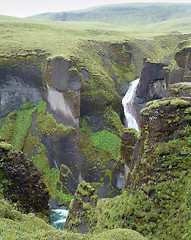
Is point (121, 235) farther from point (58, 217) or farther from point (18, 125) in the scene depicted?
point (18, 125)

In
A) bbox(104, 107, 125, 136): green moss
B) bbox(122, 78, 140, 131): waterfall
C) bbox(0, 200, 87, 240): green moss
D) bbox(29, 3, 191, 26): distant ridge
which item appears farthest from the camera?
bbox(29, 3, 191, 26): distant ridge

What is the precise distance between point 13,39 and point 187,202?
39950 mm

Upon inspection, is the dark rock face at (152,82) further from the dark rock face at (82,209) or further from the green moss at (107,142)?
the dark rock face at (82,209)

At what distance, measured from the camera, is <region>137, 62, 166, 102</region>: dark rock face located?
120ft

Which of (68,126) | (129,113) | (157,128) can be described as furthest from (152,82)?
(157,128)

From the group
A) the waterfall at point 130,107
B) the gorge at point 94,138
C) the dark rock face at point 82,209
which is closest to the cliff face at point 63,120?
the gorge at point 94,138

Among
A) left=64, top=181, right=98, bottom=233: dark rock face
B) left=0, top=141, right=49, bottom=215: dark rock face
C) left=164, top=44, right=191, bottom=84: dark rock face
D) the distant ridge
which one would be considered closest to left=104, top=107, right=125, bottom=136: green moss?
left=164, top=44, right=191, bottom=84: dark rock face

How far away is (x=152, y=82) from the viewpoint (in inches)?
1486

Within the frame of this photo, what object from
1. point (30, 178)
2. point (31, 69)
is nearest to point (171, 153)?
point (30, 178)

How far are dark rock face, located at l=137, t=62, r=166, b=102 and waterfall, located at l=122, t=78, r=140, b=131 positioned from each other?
6.86 ft

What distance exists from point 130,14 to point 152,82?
161m

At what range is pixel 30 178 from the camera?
1330 centimetres

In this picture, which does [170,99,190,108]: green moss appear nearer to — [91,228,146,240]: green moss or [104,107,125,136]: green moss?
[91,228,146,240]: green moss

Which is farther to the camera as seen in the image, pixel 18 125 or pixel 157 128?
pixel 18 125
